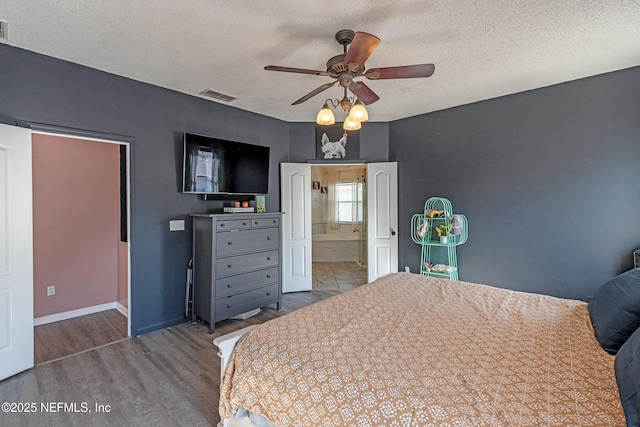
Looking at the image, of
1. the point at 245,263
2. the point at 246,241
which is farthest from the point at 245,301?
the point at 246,241

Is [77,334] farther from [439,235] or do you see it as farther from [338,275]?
[439,235]

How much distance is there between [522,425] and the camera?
0.95m

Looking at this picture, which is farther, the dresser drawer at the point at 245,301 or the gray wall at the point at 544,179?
the dresser drawer at the point at 245,301

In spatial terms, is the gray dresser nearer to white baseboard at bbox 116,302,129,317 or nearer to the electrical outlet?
the electrical outlet

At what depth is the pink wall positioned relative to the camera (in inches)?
132

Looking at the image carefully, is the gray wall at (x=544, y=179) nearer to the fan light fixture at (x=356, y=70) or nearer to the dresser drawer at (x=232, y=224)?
the fan light fixture at (x=356, y=70)

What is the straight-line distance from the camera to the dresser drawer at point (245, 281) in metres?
3.29

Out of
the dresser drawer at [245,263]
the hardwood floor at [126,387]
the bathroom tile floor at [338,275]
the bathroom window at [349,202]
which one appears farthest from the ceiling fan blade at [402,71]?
the bathroom window at [349,202]

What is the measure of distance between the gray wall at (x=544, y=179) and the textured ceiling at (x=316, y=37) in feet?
1.17

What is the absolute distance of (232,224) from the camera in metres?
3.34

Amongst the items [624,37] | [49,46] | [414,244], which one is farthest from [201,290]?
[624,37]

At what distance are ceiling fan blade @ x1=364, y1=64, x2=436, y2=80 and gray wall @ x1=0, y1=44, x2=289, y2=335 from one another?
2.37m

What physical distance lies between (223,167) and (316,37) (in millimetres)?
1937

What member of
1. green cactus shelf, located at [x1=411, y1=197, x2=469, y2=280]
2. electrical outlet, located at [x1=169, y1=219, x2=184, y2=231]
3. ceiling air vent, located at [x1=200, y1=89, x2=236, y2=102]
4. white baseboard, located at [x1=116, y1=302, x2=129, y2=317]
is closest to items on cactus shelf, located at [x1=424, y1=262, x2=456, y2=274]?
green cactus shelf, located at [x1=411, y1=197, x2=469, y2=280]
